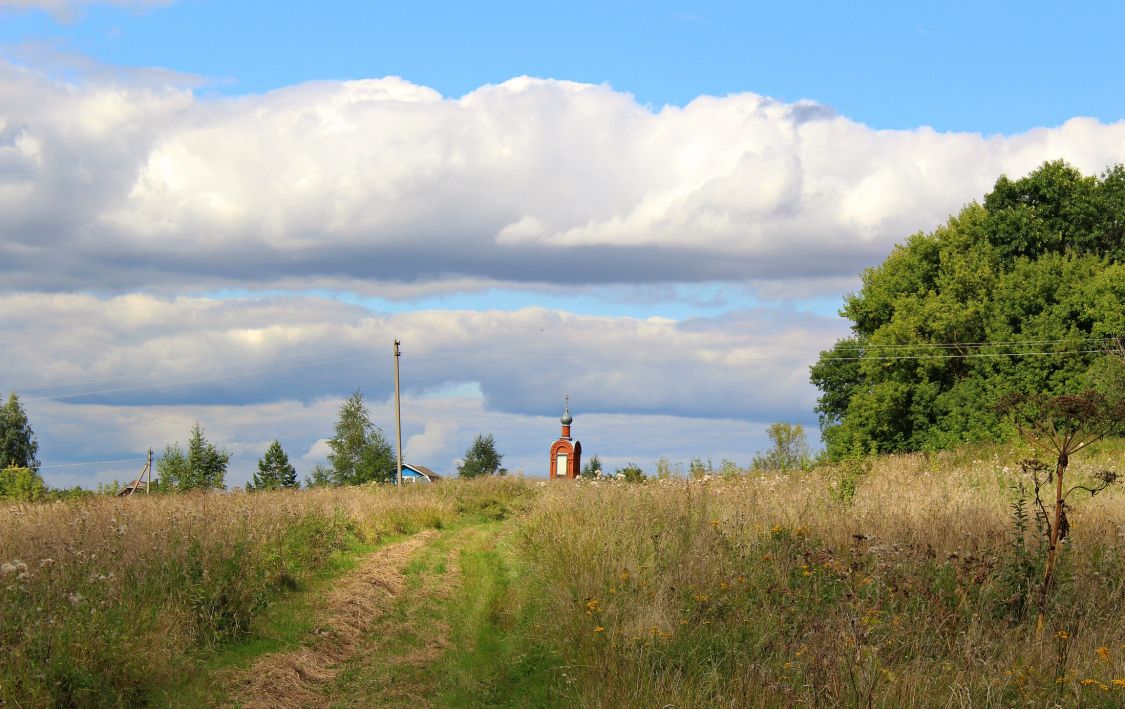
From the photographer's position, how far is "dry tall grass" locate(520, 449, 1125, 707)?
7.19 metres

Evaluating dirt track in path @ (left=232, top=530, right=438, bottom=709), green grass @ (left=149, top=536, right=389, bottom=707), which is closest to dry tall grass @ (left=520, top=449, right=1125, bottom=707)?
dirt track in path @ (left=232, top=530, right=438, bottom=709)

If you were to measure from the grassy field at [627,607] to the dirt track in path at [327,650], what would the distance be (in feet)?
0.37

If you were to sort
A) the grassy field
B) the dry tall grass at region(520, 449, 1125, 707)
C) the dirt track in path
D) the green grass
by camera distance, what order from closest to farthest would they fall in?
the dry tall grass at region(520, 449, 1125, 707) → the grassy field → the green grass → the dirt track in path

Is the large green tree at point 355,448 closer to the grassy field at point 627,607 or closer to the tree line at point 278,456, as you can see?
the tree line at point 278,456

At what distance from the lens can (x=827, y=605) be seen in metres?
9.28

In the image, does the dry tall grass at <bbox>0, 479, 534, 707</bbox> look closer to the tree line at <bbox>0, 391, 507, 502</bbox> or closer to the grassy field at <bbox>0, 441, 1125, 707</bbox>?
the grassy field at <bbox>0, 441, 1125, 707</bbox>

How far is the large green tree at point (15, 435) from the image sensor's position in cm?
7288

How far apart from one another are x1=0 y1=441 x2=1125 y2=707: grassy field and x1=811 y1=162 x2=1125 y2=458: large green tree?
92.0ft

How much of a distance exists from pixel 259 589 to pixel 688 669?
6.10 meters

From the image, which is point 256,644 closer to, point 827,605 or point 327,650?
point 327,650

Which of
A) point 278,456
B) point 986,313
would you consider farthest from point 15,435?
point 986,313

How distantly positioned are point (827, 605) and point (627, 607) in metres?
1.96

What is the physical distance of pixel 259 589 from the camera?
11773mm

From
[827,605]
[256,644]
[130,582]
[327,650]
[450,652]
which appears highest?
[130,582]
